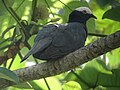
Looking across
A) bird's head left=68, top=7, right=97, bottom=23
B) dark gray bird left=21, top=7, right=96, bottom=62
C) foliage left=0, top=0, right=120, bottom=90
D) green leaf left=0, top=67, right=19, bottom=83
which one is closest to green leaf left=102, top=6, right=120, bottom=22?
foliage left=0, top=0, right=120, bottom=90

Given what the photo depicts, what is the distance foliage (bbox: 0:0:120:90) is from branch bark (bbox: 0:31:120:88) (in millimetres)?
132

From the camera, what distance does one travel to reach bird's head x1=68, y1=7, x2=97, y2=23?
5.35 ft

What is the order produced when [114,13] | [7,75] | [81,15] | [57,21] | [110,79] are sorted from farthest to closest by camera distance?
[81,15], [57,21], [110,79], [114,13], [7,75]

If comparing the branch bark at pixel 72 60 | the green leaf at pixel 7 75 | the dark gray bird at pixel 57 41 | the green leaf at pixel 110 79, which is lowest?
the green leaf at pixel 110 79

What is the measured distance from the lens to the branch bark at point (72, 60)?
1076 millimetres

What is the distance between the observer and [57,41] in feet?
4.50

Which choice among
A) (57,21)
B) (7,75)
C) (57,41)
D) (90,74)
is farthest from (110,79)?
(7,75)

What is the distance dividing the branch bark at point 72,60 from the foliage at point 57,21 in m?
0.13

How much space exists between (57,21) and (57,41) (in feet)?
0.82

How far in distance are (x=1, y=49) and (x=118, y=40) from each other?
0.61 metres

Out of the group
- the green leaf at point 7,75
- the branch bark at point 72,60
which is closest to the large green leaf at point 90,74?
the branch bark at point 72,60

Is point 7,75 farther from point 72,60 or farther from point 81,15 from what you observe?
point 81,15

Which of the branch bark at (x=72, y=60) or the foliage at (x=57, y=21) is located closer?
the branch bark at (x=72, y=60)

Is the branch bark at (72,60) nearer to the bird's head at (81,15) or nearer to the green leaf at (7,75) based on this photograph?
the green leaf at (7,75)
